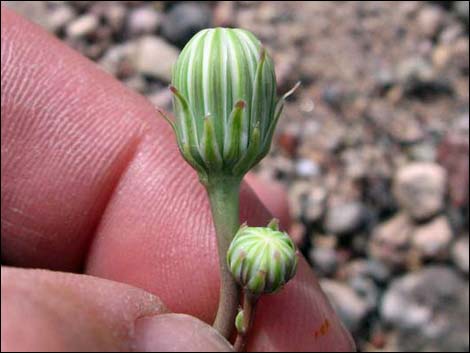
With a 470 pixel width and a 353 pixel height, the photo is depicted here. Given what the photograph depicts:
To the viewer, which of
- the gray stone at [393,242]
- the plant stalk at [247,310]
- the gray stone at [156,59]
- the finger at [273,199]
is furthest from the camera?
the gray stone at [156,59]

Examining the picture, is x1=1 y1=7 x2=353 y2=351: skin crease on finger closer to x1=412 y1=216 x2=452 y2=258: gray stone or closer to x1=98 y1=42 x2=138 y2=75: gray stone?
x1=412 y1=216 x2=452 y2=258: gray stone

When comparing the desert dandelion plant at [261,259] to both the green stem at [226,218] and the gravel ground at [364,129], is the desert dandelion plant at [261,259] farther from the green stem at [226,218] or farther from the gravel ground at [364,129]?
the gravel ground at [364,129]

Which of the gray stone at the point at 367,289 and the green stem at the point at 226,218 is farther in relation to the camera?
the gray stone at the point at 367,289

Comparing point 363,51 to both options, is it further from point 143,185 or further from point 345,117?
point 143,185

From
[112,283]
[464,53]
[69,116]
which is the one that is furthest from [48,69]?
[464,53]

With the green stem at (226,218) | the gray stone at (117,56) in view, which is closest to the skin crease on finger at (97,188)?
the green stem at (226,218)

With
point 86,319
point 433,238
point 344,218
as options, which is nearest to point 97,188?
point 86,319
